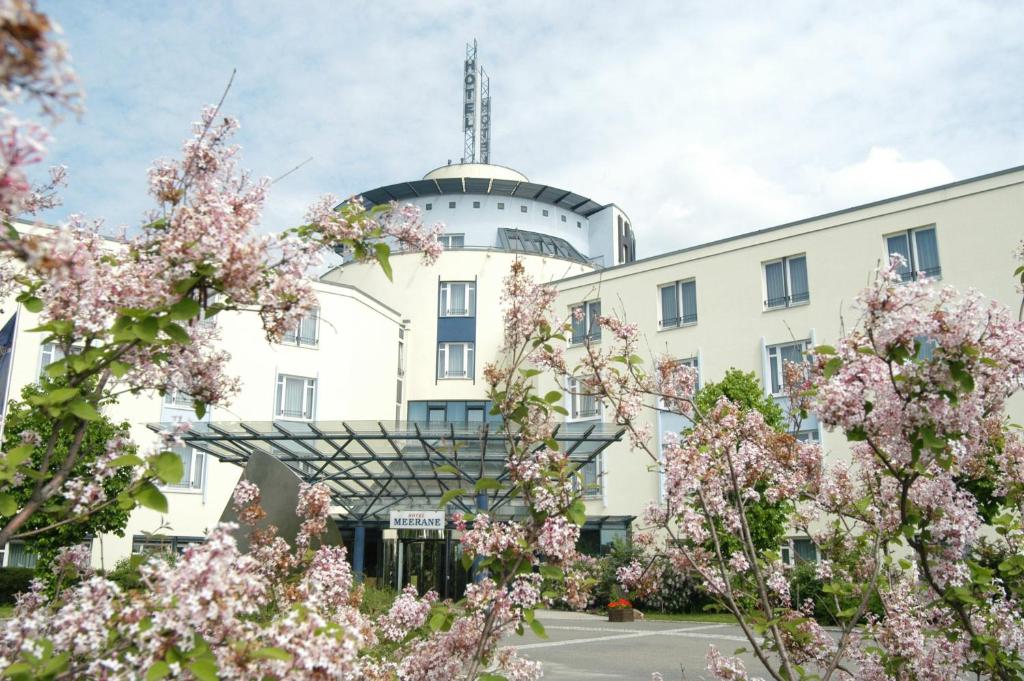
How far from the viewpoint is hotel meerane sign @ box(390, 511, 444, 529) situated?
23898 mm

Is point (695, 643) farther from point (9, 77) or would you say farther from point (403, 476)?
point (9, 77)

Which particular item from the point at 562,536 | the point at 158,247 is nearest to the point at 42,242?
the point at 158,247

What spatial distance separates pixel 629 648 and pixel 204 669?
17.1 metres

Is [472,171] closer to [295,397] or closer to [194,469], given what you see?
[295,397]

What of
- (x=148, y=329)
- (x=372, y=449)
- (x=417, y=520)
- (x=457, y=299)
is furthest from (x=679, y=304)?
(x=148, y=329)

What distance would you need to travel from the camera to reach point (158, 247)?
304 centimetres

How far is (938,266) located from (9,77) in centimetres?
3083

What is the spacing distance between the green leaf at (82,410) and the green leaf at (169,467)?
0.31 m

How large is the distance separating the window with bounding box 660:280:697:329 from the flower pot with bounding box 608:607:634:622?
13312 millimetres

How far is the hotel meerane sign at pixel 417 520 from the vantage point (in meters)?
23.9

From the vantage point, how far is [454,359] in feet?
138

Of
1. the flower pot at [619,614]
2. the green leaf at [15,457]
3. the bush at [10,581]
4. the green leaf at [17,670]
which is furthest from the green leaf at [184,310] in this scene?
the bush at [10,581]

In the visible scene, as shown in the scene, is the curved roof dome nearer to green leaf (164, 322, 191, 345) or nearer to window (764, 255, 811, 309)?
window (764, 255, 811, 309)

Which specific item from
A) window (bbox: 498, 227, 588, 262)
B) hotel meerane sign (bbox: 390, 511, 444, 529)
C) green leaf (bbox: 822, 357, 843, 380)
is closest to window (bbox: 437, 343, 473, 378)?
window (bbox: 498, 227, 588, 262)
